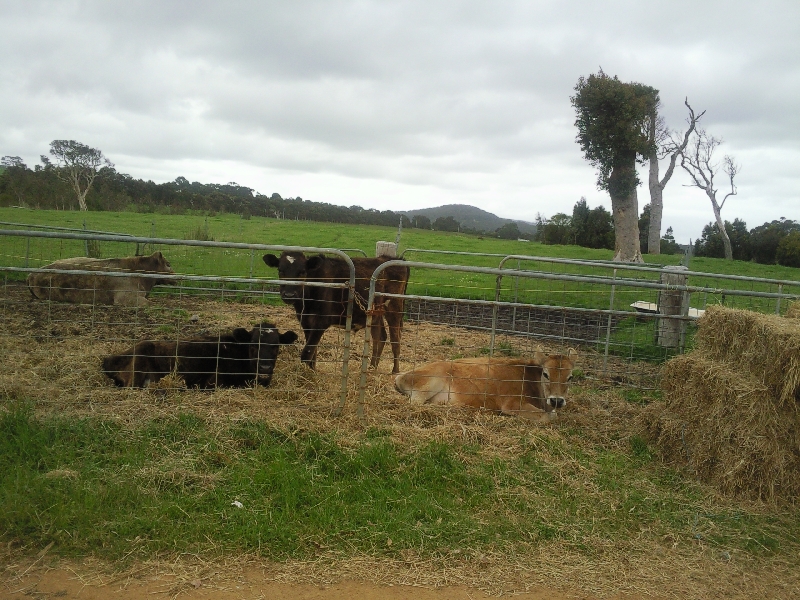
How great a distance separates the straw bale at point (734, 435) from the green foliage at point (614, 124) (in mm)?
24119

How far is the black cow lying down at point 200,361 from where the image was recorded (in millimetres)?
6328

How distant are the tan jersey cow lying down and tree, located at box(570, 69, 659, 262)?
22.3 meters

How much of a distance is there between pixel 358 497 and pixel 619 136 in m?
26.8

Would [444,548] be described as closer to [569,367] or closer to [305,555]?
[305,555]

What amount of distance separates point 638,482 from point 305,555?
10.3 feet

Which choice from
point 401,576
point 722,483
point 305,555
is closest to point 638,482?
point 722,483

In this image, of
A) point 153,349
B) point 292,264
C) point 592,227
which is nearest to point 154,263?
point 292,264

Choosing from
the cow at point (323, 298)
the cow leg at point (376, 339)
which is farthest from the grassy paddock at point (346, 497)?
the cow leg at point (376, 339)

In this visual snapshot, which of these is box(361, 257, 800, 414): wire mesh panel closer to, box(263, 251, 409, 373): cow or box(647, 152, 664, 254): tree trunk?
box(263, 251, 409, 373): cow

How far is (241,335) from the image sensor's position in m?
→ 6.73

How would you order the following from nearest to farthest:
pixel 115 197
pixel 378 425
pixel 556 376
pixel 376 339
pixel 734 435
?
pixel 734 435, pixel 378 425, pixel 556 376, pixel 376 339, pixel 115 197

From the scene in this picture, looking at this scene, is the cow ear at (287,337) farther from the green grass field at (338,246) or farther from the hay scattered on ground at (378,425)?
the green grass field at (338,246)

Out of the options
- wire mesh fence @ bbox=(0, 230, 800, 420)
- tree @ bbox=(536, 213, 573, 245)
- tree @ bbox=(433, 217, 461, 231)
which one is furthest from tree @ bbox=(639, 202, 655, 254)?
wire mesh fence @ bbox=(0, 230, 800, 420)

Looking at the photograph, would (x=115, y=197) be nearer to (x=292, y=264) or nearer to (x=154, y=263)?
(x=154, y=263)
